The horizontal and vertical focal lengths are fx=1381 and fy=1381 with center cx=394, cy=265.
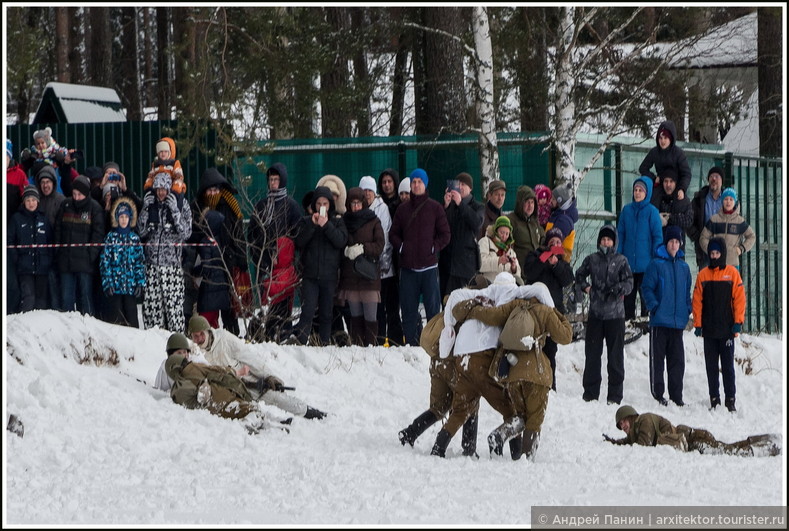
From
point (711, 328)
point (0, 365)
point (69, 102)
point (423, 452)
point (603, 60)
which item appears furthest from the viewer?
point (603, 60)

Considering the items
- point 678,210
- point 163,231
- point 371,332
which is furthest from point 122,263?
point 678,210

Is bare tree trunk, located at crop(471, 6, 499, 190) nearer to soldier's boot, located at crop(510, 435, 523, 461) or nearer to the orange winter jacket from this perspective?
the orange winter jacket

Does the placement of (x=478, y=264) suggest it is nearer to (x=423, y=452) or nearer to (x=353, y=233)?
(x=353, y=233)

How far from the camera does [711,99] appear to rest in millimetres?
22672

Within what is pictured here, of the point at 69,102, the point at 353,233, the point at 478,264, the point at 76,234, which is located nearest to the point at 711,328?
the point at 478,264

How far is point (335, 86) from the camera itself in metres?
24.7

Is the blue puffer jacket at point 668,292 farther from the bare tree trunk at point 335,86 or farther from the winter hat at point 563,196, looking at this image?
the bare tree trunk at point 335,86

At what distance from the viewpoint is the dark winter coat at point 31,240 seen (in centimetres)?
1336

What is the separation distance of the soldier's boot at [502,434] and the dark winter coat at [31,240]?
5.65 m

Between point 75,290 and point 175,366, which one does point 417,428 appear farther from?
point 75,290

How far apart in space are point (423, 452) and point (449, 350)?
2.46 feet

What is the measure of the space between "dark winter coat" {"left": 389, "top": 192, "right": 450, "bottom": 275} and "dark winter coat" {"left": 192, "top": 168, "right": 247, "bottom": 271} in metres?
1.60

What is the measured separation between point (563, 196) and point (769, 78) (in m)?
7.83

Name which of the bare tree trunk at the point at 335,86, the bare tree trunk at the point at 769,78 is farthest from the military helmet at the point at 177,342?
the bare tree trunk at the point at 335,86
